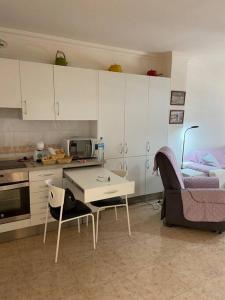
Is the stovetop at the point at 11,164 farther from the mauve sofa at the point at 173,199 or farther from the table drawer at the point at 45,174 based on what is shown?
the mauve sofa at the point at 173,199

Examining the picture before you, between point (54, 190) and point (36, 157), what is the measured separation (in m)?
0.84

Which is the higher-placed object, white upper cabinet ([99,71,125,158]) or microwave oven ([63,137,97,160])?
white upper cabinet ([99,71,125,158])

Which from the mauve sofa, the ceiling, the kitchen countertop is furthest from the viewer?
the mauve sofa

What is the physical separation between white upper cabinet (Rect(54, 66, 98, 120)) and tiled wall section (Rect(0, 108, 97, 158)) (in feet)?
1.02

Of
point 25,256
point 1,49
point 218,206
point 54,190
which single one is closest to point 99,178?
point 54,190

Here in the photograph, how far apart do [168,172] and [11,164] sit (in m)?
1.96

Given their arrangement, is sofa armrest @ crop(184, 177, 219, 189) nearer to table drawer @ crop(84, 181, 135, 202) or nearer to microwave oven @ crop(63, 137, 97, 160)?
table drawer @ crop(84, 181, 135, 202)

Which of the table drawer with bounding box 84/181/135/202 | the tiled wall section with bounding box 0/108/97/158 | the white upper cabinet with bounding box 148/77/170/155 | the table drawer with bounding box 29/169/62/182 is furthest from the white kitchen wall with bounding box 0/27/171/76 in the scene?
the table drawer with bounding box 84/181/135/202

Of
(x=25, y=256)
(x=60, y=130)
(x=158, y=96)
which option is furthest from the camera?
(x=158, y=96)

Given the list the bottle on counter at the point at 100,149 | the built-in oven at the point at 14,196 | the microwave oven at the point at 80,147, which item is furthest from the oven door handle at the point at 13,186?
the bottle on counter at the point at 100,149

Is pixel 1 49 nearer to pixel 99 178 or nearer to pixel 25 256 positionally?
pixel 99 178

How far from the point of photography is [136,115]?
3.62m

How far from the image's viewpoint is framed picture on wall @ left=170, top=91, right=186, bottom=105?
4035mm

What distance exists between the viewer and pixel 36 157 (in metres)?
2.96
